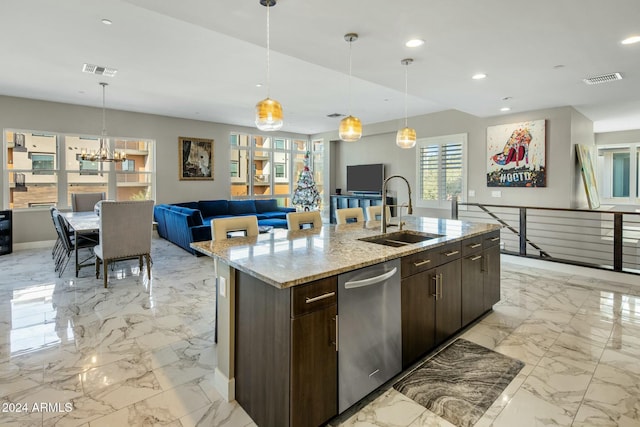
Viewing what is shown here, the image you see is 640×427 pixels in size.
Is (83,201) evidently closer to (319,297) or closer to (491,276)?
(319,297)

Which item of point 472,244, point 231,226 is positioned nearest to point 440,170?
point 472,244

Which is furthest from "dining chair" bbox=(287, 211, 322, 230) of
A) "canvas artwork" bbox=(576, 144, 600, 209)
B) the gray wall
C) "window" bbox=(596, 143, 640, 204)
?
"window" bbox=(596, 143, 640, 204)

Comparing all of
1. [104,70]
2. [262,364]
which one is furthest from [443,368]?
[104,70]

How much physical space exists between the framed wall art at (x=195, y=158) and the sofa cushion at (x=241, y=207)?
3.31 ft

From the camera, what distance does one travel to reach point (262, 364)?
179 centimetres

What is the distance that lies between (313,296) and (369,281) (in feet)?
1.38

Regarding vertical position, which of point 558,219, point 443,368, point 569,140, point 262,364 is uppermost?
point 569,140

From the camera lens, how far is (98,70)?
4.81m

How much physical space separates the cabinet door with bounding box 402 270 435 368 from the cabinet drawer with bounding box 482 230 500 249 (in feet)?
3.40

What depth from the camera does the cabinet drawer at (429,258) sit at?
2287 millimetres

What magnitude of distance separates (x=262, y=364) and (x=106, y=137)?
7.55 m

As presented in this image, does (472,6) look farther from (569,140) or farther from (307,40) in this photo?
(569,140)

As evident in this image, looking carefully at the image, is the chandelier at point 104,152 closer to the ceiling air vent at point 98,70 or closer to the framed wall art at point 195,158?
the ceiling air vent at point 98,70

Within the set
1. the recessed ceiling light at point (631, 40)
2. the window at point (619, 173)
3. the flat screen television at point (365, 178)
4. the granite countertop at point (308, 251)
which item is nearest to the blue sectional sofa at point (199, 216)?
the flat screen television at point (365, 178)
